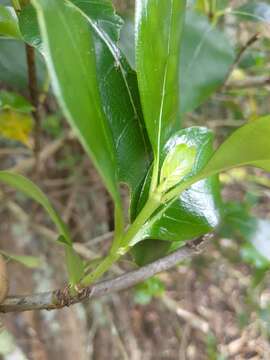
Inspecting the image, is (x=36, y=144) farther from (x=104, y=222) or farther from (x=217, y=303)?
(x=217, y=303)

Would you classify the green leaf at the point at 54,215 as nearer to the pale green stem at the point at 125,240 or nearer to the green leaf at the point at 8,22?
the pale green stem at the point at 125,240

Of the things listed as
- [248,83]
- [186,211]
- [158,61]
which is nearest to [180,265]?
[248,83]

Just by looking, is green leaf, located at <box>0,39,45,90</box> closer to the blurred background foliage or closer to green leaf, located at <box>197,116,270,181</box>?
the blurred background foliage

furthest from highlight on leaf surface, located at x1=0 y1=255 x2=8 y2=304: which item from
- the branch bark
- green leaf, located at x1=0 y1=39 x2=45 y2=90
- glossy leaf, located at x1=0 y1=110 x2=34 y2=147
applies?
glossy leaf, located at x1=0 y1=110 x2=34 y2=147

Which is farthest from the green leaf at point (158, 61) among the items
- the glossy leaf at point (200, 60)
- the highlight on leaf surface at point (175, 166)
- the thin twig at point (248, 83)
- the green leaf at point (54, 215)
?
the thin twig at point (248, 83)

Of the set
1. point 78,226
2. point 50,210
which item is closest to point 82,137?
point 50,210

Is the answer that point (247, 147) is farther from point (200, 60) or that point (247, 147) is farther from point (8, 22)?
point (200, 60)
